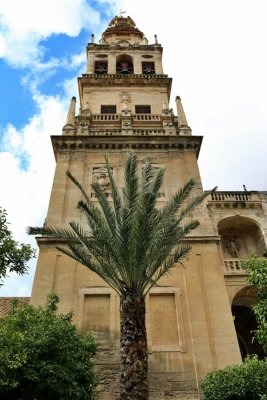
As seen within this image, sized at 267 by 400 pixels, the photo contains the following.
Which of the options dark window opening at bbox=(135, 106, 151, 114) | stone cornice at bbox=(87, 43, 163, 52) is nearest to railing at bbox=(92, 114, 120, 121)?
dark window opening at bbox=(135, 106, 151, 114)

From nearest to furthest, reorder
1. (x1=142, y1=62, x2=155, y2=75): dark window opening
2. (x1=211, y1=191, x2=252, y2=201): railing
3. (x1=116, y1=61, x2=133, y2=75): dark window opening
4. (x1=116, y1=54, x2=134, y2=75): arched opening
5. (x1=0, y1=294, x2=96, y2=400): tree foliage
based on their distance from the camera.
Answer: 1. (x1=0, y1=294, x2=96, y2=400): tree foliage
2. (x1=211, y1=191, x2=252, y2=201): railing
3. (x1=116, y1=61, x2=133, y2=75): dark window opening
4. (x1=116, y1=54, x2=134, y2=75): arched opening
5. (x1=142, y1=62, x2=155, y2=75): dark window opening

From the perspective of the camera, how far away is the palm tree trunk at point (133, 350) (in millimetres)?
9352

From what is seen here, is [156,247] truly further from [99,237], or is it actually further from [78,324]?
[78,324]

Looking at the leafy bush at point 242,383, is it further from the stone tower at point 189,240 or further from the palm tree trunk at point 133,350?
the palm tree trunk at point 133,350

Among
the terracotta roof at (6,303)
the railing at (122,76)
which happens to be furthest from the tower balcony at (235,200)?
the railing at (122,76)

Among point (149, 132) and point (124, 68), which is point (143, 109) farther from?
point (124, 68)

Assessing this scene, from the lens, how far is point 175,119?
2453 cm

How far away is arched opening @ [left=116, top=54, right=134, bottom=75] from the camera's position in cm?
2974

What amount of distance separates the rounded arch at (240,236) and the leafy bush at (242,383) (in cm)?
814

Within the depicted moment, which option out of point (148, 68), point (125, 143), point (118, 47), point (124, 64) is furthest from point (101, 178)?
point (118, 47)

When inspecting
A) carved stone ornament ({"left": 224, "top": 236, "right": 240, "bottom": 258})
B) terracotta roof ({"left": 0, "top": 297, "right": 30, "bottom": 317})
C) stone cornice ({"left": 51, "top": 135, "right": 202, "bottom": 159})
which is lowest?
terracotta roof ({"left": 0, "top": 297, "right": 30, "bottom": 317})

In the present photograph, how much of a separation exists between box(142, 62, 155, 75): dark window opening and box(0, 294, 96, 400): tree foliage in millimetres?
23829

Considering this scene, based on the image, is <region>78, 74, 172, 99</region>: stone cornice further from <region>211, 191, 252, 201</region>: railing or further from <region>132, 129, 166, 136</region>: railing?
<region>211, 191, 252, 201</region>: railing

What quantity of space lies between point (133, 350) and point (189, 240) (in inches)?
309
